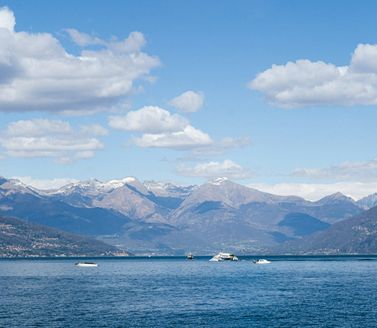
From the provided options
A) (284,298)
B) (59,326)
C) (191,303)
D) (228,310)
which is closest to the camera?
(59,326)

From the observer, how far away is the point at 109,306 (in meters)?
179

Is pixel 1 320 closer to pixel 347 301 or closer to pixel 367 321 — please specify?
pixel 367 321

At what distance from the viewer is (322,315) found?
159m

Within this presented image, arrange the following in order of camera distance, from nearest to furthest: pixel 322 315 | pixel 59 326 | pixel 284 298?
pixel 59 326 → pixel 322 315 → pixel 284 298

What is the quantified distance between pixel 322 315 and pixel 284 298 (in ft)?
134

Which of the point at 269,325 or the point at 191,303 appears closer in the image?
the point at 269,325

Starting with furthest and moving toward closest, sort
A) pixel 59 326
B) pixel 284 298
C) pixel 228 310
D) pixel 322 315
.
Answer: pixel 284 298
pixel 228 310
pixel 322 315
pixel 59 326

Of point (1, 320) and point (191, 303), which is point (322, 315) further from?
point (1, 320)

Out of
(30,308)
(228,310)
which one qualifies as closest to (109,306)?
(30,308)

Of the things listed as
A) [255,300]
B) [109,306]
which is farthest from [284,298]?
[109,306]

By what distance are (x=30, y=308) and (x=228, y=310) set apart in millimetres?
50238

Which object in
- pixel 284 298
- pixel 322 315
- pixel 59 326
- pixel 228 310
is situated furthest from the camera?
pixel 284 298

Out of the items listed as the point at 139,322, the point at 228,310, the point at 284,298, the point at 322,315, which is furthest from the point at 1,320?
the point at 284,298

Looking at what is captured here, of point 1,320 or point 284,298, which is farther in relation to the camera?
point 284,298
